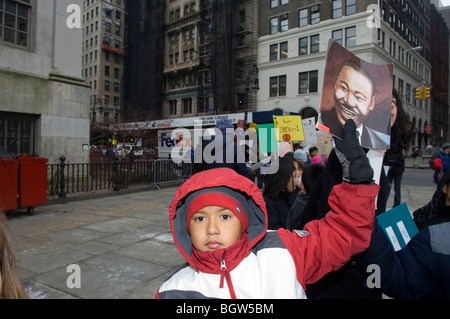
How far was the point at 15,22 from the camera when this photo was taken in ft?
31.4

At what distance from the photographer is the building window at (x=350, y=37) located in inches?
1256

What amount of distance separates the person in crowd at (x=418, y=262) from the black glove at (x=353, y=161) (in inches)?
15.3

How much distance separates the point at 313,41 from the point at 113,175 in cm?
3160

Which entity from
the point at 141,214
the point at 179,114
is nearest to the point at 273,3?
the point at 179,114

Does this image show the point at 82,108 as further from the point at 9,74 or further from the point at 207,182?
the point at 207,182

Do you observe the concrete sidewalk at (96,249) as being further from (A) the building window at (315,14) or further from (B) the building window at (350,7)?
(A) the building window at (315,14)

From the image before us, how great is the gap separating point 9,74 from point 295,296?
1093cm

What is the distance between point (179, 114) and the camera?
4828cm

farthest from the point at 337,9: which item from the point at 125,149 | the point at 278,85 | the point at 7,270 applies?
the point at 7,270

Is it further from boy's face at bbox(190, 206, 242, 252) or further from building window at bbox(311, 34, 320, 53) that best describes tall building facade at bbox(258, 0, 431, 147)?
boy's face at bbox(190, 206, 242, 252)

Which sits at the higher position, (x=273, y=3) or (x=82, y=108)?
(x=273, y=3)

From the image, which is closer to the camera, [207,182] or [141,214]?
[207,182]

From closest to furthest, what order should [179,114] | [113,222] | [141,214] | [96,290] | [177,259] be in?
[96,290], [177,259], [113,222], [141,214], [179,114]

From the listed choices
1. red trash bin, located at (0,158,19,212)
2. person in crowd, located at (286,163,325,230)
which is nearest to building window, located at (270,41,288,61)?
red trash bin, located at (0,158,19,212)
